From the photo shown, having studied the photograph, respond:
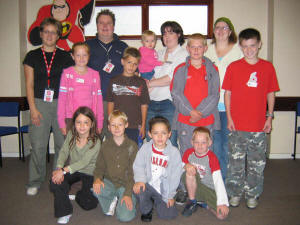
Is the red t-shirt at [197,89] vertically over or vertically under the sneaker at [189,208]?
over

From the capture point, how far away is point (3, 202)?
2434 millimetres

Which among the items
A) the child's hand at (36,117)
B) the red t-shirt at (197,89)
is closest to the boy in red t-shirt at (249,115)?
the red t-shirt at (197,89)

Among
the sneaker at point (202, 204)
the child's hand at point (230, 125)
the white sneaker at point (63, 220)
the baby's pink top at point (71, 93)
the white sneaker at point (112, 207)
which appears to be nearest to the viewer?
the white sneaker at point (63, 220)

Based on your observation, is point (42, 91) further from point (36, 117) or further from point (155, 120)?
point (155, 120)

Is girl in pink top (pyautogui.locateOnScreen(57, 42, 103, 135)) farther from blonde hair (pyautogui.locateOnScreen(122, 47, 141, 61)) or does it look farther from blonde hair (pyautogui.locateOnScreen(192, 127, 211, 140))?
blonde hair (pyautogui.locateOnScreen(192, 127, 211, 140))

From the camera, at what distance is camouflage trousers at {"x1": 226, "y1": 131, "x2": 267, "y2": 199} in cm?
231

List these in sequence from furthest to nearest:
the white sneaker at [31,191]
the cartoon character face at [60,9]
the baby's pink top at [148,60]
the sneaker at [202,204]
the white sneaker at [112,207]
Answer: the cartoon character face at [60,9], the baby's pink top at [148,60], the white sneaker at [31,191], the sneaker at [202,204], the white sneaker at [112,207]

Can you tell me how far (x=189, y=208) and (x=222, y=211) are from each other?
31 cm

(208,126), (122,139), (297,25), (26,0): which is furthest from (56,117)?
(297,25)

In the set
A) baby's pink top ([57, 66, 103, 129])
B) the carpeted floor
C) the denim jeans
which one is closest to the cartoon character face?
baby's pink top ([57, 66, 103, 129])

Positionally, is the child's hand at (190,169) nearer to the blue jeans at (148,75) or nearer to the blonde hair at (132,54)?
the blue jeans at (148,75)

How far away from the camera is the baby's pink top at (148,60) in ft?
9.09

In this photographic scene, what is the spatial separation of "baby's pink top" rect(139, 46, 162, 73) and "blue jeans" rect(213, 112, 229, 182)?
3.21 ft

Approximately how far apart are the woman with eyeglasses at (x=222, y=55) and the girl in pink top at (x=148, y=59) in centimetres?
64
